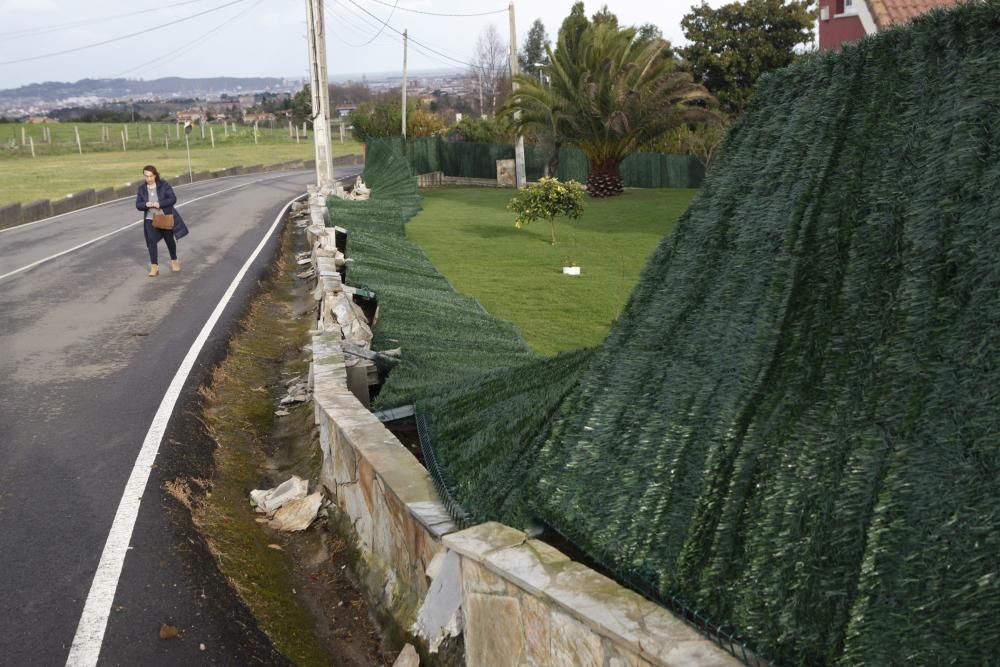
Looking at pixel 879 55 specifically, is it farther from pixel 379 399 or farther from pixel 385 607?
pixel 379 399

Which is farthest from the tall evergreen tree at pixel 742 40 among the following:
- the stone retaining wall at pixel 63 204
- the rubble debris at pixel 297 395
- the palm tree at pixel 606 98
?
the rubble debris at pixel 297 395

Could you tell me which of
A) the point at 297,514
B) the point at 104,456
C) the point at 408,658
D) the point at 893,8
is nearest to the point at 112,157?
the point at 893,8

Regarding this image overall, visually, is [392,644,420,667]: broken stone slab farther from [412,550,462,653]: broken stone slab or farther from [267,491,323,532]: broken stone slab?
[267,491,323,532]: broken stone slab

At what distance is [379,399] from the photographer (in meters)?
8.07

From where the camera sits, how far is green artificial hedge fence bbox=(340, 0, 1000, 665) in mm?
3330

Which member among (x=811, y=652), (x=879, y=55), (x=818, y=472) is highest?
(x=879, y=55)

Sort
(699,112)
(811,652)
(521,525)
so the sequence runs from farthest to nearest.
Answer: (699,112) → (521,525) → (811,652)

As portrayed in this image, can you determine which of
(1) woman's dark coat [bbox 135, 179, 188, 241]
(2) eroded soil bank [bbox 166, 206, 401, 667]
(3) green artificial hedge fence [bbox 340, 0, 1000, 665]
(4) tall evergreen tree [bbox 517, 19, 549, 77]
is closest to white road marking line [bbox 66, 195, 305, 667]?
(2) eroded soil bank [bbox 166, 206, 401, 667]

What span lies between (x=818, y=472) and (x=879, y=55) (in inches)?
80.8

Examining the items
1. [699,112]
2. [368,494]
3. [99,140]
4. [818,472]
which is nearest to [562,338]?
[368,494]

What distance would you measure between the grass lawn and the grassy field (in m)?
17.5

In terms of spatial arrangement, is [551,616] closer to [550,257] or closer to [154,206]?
[154,206]

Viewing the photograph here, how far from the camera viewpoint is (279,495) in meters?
7.39

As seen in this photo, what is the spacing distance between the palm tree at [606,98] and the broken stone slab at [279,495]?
2841cm
